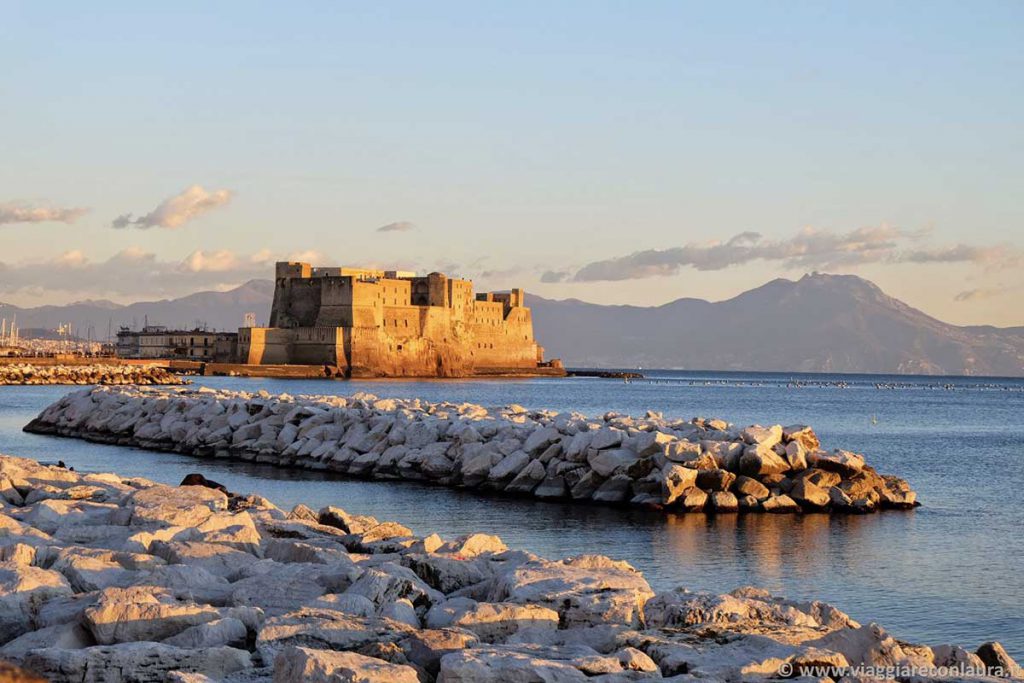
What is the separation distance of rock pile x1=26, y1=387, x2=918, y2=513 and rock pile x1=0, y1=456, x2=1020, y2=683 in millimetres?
5849

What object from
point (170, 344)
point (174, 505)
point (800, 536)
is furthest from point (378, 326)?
point (174, 505)

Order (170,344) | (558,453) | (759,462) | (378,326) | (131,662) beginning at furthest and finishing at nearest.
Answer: (170,344) → (378,326) → (558,453) → (759,462) → (131,662)

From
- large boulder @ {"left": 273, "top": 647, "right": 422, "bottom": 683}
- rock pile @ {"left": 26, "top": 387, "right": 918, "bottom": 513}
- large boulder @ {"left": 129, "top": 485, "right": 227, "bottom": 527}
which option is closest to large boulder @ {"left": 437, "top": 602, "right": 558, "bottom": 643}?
large boulder @ {"left": 273, "top": 647, "right": 422, "bottom": 683}

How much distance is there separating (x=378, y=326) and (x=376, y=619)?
5761 cm

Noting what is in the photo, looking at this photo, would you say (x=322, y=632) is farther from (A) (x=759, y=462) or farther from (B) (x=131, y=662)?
(A) (x=759, y=462)

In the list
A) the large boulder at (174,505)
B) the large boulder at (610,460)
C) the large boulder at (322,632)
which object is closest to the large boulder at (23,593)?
the large boulder at (322,632)

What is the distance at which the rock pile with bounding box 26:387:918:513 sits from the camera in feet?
40.9

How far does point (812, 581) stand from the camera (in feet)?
28.7

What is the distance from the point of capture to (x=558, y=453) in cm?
1382

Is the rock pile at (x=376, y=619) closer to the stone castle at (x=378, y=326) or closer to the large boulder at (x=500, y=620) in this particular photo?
the large boulder at (x=500, y=620)

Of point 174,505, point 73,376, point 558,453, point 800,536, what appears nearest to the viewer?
point 174,505

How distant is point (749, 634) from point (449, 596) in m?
1.60

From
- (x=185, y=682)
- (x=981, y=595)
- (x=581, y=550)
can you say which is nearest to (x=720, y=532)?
(x=581, y=550)

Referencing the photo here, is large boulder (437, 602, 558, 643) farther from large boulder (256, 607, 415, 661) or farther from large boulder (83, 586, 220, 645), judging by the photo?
large boulder (83, 586, 220, 645)
